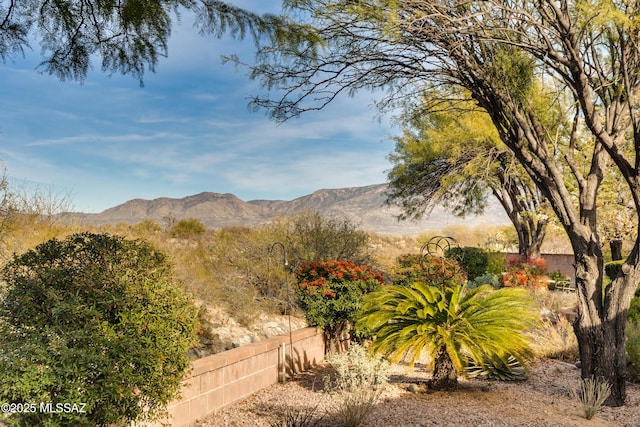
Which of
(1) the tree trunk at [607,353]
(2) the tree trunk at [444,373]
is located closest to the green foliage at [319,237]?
(2) the tree trunk at [444,373]

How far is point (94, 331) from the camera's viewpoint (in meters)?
3.05

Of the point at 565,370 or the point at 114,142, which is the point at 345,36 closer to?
the point at 565,370

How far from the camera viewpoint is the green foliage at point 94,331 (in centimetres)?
282

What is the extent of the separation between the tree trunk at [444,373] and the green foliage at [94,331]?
8.69 feet

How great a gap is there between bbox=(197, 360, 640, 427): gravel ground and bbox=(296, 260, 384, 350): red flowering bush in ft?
3.07

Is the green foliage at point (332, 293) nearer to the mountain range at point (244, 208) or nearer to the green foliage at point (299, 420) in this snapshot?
the green foliage at point (299, 420)

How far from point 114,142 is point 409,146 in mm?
10935

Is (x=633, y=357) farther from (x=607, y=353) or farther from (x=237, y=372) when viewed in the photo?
(x=237, y=372)

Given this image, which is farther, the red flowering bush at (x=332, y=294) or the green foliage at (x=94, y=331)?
the red flowering bush at (x=332, y=294)

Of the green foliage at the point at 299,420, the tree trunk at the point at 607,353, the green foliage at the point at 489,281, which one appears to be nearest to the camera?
the green foliage at the point at 299,420

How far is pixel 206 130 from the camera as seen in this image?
701 inches

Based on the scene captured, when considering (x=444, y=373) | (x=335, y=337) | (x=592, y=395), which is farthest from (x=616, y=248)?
(x=444, y=373)

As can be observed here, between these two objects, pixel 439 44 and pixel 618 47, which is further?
pixel 618 47

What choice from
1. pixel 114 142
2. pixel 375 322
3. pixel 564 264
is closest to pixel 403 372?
pixel 375 322
